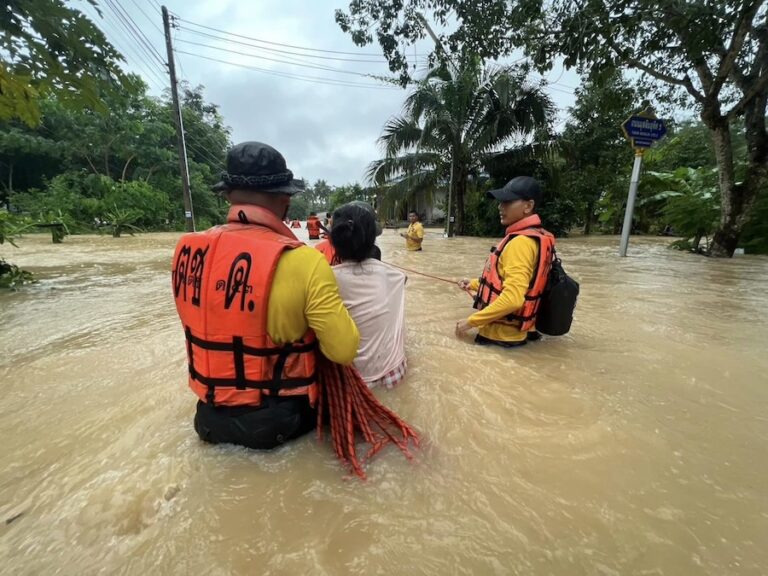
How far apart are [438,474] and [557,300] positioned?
1729mm

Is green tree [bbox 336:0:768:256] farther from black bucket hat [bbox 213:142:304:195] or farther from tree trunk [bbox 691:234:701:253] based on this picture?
black bucket hat [bbox 213:142:304:195]

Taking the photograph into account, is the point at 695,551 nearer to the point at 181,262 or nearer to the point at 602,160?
the point at 181,262

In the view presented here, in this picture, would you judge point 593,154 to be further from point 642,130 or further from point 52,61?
point 52,61

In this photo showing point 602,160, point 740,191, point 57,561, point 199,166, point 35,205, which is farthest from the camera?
point 199,166

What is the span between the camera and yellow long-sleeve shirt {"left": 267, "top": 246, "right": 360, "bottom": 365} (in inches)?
55.5

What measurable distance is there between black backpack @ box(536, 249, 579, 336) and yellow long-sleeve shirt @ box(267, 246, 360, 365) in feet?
6.10

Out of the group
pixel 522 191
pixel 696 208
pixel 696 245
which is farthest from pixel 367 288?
pixel 696 245

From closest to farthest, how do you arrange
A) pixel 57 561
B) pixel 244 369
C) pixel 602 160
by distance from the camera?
pixel 57 561, pixel 244 369, pixel 602 160

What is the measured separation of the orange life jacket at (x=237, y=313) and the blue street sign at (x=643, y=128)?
944 cm

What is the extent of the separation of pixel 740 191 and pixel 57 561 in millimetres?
11664

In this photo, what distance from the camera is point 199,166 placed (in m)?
25.6

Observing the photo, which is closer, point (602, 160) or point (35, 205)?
point (602, 160)

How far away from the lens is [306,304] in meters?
1.45

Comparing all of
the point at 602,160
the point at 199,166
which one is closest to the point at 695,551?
the point at 602,160
